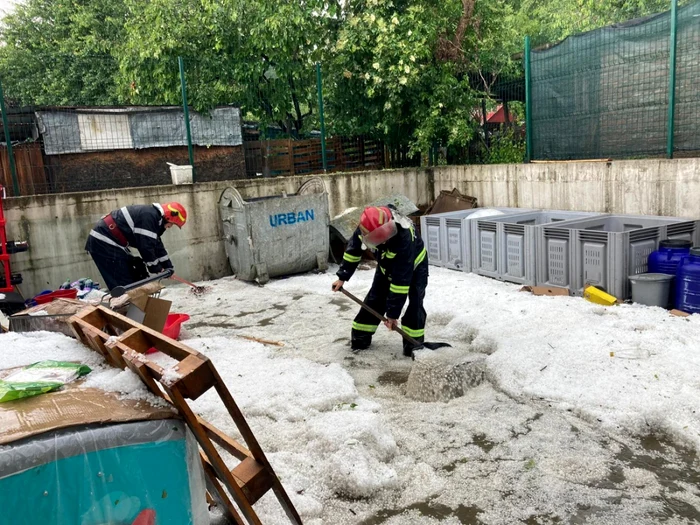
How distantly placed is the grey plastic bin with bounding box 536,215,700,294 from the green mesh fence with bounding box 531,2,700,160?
3.75 ft

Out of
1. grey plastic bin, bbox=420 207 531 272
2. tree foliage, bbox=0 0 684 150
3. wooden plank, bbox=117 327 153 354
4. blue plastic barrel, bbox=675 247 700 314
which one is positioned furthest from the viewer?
tree foliage, bbox=0 0 684 150

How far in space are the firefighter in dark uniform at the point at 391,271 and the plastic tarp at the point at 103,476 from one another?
10.5ft

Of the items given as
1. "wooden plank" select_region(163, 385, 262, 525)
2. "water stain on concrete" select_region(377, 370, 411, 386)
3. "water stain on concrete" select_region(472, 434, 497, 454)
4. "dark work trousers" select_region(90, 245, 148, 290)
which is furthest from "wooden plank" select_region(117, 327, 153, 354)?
"dark work trousers" select_region(90, 245, 148, 290)

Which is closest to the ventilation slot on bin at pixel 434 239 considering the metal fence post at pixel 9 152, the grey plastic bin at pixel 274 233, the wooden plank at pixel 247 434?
the grey plastic bin at pixel 274 233

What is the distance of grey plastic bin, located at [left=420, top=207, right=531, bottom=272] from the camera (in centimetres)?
851

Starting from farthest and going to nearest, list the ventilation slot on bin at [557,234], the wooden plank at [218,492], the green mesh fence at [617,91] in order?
the green mesh fence at [617,91]
the ventilation slot on bin at [557,234]
the wooden plank at [218,492]

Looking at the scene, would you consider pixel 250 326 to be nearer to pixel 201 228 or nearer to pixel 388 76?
pixel 201 228

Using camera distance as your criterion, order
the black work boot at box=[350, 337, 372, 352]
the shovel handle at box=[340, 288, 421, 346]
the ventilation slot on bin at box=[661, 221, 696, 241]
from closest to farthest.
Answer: the shovel handle at box=[340, 288, 421, 346] < the black work boot at box=[350, 337, 372, 352] < the ventilation slot on bin at box=[661, 221, 696, 241]

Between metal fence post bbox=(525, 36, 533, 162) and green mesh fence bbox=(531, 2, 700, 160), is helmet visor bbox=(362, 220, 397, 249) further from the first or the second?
metal fence post bbox=(525, 36, 533, 162)

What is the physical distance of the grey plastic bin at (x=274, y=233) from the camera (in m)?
8.57

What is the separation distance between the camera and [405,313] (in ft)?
17.9

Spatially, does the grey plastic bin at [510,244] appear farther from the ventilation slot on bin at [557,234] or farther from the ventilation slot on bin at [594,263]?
the ventilation slot on bin at [594,263]

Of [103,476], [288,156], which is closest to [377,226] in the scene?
[103,476]

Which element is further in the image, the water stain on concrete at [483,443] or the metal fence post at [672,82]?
the metal fence post at [672,82]
